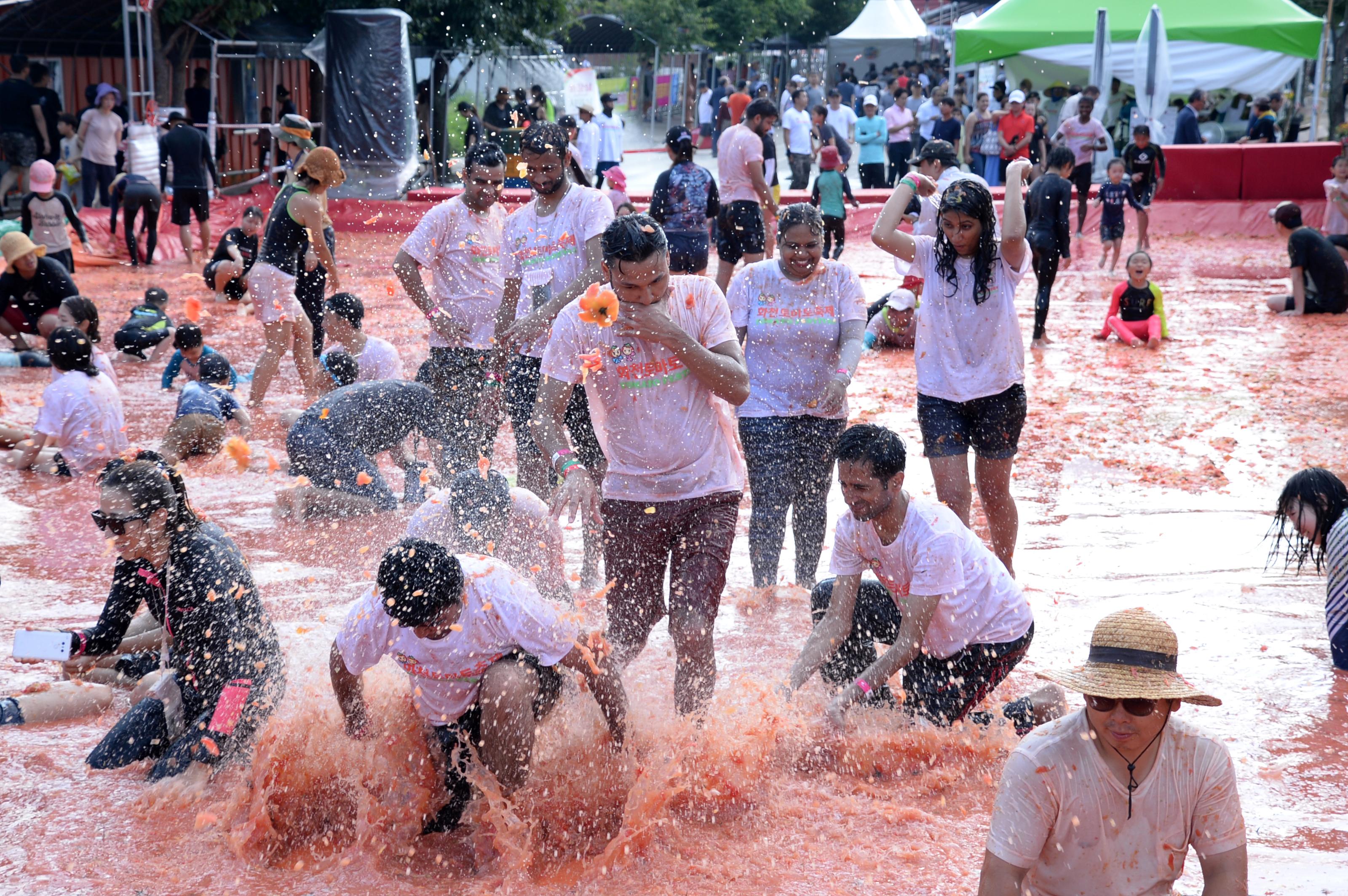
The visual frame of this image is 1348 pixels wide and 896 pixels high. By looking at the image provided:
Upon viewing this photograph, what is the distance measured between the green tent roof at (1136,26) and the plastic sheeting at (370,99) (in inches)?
406

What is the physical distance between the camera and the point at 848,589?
4.76 meters

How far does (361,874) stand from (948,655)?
2.14 meters

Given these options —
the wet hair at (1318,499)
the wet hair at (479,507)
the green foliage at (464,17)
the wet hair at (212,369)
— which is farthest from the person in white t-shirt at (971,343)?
the green foliage at (464,17)

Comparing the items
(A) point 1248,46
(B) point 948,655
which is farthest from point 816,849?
(A) point 1248,46

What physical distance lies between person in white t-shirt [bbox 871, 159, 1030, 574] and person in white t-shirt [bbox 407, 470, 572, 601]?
5.88 ft

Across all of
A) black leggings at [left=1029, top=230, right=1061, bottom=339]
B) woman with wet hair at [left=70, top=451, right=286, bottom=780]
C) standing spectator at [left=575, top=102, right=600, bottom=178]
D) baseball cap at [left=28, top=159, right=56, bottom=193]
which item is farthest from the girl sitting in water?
baseball cap at [left=28, top=159, right=56, bottom=193]

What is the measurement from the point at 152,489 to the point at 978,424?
3482 mm

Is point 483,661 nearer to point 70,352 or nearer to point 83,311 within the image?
point 70,352

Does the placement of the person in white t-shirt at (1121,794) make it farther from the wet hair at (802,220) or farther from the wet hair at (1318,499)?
the wet hair at (802,220)

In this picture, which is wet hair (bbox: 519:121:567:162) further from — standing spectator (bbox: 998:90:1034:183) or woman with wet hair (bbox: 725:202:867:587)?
standing spectator (bbox: 998:90:1034:183)

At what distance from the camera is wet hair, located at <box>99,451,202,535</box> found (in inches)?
183

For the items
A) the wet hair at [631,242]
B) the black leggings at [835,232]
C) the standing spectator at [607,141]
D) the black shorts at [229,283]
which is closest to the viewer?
the wet hair at [631,242]

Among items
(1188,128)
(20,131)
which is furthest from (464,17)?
(1188,128)

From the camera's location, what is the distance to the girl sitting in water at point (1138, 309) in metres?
12.5
